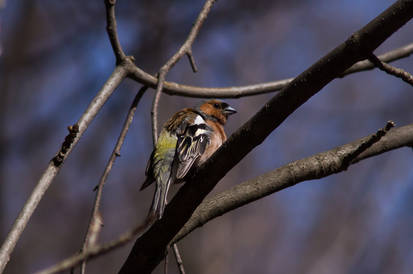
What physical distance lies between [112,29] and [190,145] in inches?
58.8

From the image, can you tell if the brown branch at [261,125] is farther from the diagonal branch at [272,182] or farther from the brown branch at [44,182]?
the brown branch at [44,182]

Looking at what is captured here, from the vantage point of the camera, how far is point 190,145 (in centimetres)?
519

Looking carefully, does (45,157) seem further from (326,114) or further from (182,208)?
(182,208)

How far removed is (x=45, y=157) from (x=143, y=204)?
86.1 inches

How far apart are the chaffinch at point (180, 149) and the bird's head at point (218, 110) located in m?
0.49

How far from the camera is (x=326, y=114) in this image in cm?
1239

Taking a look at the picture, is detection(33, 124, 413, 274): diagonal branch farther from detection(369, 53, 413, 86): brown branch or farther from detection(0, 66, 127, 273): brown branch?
detection(0, 66, 127, 273): brown branch

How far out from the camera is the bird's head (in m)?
7.06

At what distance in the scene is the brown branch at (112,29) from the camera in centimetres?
381

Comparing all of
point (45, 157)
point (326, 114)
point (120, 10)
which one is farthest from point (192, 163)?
point (326, 114)

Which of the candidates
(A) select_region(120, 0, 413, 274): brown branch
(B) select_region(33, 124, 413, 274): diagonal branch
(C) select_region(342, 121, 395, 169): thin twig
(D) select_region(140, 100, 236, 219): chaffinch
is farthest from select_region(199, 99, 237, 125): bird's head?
(A) select_region(120, 0, 413, 274): brown branch

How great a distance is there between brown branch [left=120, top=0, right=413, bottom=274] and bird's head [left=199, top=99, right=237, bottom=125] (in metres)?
3.57

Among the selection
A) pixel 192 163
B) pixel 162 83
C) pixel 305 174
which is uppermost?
pixel 162 83

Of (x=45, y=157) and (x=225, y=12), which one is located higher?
(x=225, y=12)
